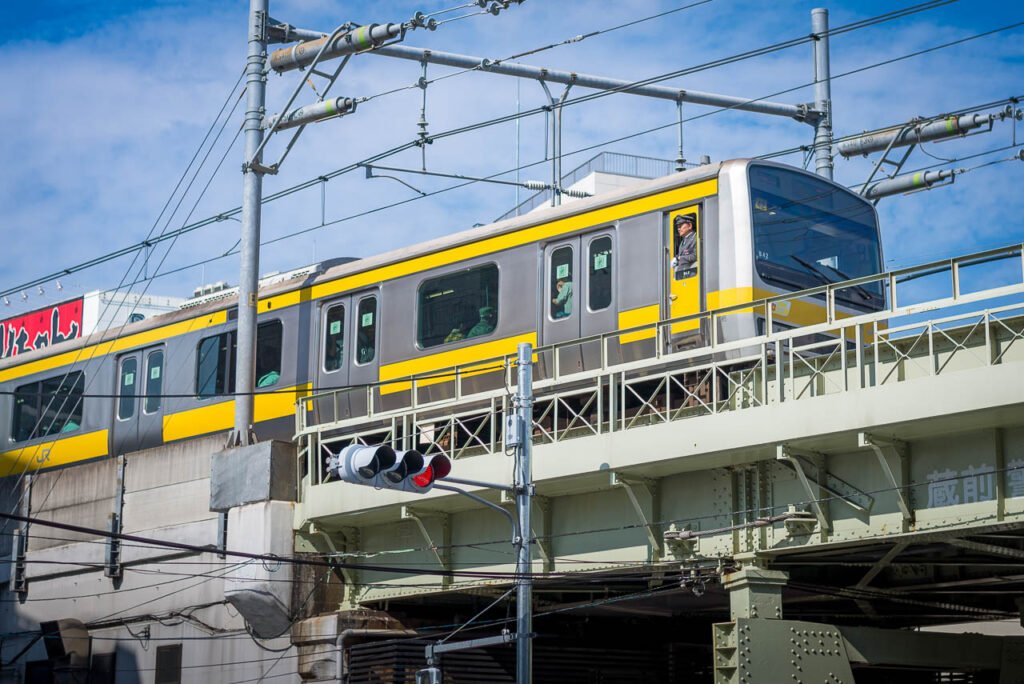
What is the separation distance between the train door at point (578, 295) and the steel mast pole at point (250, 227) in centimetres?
524

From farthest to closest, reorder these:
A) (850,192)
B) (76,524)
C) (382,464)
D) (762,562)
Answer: (76,524) < (850,192) < (762,562) < (382,464)

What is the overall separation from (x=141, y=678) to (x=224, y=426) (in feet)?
14.8

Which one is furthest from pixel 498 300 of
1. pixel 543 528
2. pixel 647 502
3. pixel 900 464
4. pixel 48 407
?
pixel 48 407

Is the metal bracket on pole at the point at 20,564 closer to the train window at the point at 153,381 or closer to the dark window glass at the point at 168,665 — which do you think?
the train window at the point at 153,381

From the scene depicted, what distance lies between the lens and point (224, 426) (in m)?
26.6

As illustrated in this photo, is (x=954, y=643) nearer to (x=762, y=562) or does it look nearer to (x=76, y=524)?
(x=762, y=562)

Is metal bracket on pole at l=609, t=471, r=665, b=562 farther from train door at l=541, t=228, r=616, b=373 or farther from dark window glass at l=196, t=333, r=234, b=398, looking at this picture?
dark window glass at l=196, t=333, r=234, b=398

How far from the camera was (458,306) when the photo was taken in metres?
23.6

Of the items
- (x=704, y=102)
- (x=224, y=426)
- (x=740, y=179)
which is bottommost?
(x=224, y=426)

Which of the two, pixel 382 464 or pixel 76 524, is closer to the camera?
pixel 382 464

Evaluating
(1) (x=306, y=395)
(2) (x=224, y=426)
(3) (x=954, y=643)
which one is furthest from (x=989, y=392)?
(2) (x=224, y=426)

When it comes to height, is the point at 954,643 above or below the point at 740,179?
below

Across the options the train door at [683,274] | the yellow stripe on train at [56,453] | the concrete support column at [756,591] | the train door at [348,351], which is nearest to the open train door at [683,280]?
the train door at [683,274]

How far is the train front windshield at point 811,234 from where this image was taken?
822 inches
